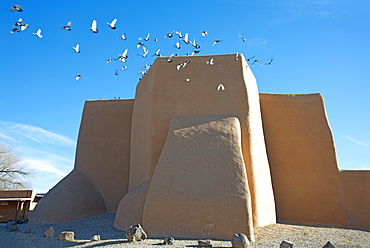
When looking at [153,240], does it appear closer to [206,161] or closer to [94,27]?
[206,161]

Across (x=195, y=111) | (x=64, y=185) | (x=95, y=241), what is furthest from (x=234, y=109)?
(x=64, y=185)

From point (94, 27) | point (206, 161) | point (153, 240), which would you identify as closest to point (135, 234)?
point (153, 240)

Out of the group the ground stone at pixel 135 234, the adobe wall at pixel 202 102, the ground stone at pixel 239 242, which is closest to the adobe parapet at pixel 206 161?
the adobe wall at pixel 202 102

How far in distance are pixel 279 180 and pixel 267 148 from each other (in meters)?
1.37

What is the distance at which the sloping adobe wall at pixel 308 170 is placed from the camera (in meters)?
10.8

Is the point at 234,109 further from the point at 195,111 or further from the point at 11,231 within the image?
the point at 11,231

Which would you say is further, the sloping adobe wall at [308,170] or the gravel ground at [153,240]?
the sloping adobe wall at [308,170]

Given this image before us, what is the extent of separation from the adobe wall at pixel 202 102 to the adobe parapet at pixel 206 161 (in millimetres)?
35

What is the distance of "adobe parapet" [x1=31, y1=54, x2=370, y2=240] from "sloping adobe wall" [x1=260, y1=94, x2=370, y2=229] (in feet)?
0.12

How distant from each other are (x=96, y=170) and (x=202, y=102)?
6325 mm

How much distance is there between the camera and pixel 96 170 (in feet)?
43.1

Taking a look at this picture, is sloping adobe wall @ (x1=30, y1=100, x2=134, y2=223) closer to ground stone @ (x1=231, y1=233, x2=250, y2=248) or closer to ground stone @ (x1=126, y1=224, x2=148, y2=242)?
ground stone @ (x1=126, y1=224, x2=148, y2=242)

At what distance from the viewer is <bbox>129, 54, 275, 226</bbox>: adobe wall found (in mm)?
9516

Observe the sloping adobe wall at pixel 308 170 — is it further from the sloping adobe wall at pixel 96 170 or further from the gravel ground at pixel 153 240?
the sloping adobe wall at pixel 96 170
